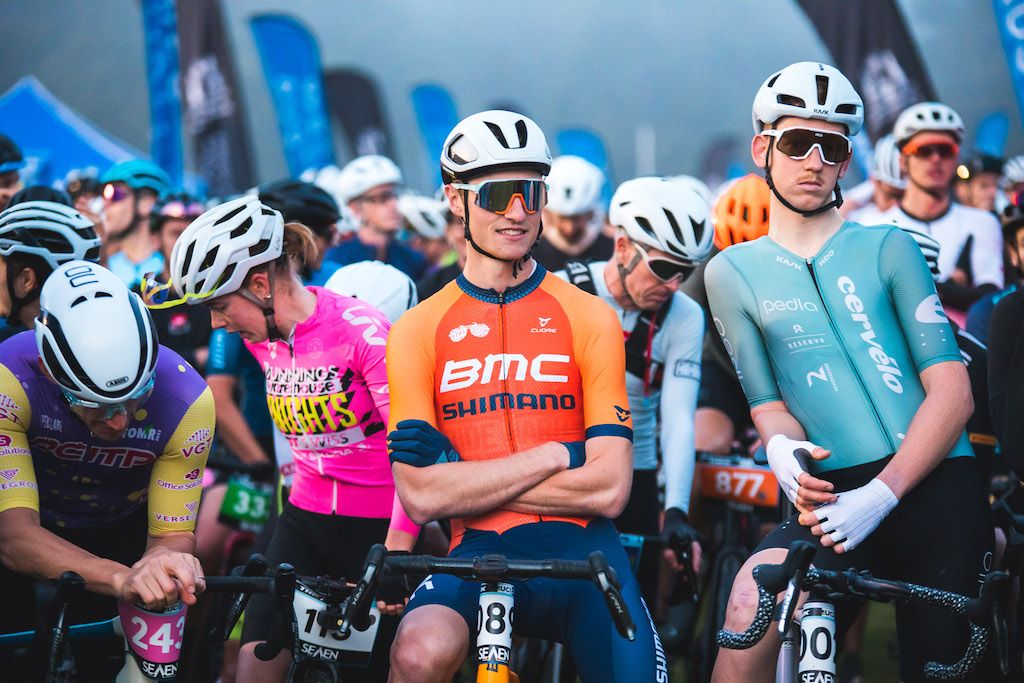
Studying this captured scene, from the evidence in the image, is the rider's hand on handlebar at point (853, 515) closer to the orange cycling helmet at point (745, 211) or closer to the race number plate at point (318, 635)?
the race number plate at point (318, 635)

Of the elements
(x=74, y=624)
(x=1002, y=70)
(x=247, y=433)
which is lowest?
(x=74, y=624)

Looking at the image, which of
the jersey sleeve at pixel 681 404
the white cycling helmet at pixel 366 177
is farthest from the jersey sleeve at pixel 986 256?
the white cycling helmet at pixel 366 177

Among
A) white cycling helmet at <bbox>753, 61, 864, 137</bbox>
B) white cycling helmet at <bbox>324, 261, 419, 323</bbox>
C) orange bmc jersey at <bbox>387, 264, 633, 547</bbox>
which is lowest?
orange bmc jersey at <bbox>387, 264, 633, 547</bbox>

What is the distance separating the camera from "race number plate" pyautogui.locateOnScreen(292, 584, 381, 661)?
14.0 ft

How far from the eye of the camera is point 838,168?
14.9 feet

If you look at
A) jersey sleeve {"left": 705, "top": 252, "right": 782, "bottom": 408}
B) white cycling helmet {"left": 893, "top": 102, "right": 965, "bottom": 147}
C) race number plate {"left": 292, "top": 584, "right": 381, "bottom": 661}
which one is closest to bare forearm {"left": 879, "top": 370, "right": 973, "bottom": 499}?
jersey sleeve {"left": 705, "top": 252, "right": 782, "bottom": 408}

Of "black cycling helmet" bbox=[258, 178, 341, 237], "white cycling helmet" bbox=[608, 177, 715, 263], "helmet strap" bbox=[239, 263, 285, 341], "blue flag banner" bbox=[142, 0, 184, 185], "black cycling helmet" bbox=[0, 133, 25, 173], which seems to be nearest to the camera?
"helmet strap" bbox=[239, 263, 285, 341]

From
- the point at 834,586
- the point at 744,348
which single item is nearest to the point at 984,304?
the point at 744,348

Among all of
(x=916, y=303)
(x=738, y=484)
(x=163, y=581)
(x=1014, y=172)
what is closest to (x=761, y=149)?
(x=916, y=303)

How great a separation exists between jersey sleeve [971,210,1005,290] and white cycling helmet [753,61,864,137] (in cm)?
428

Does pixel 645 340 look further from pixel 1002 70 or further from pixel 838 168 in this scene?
pixel 1002 70

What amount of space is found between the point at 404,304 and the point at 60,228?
5.81 ft

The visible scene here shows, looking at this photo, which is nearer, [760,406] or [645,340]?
[760,406]

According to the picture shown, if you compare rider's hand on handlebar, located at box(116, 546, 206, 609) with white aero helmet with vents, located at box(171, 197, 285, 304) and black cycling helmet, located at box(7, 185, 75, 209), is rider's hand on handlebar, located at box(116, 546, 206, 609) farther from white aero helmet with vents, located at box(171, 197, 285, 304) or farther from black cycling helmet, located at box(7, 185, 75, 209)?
black cycling helmet, located at box(7, 185, 75, 209)
